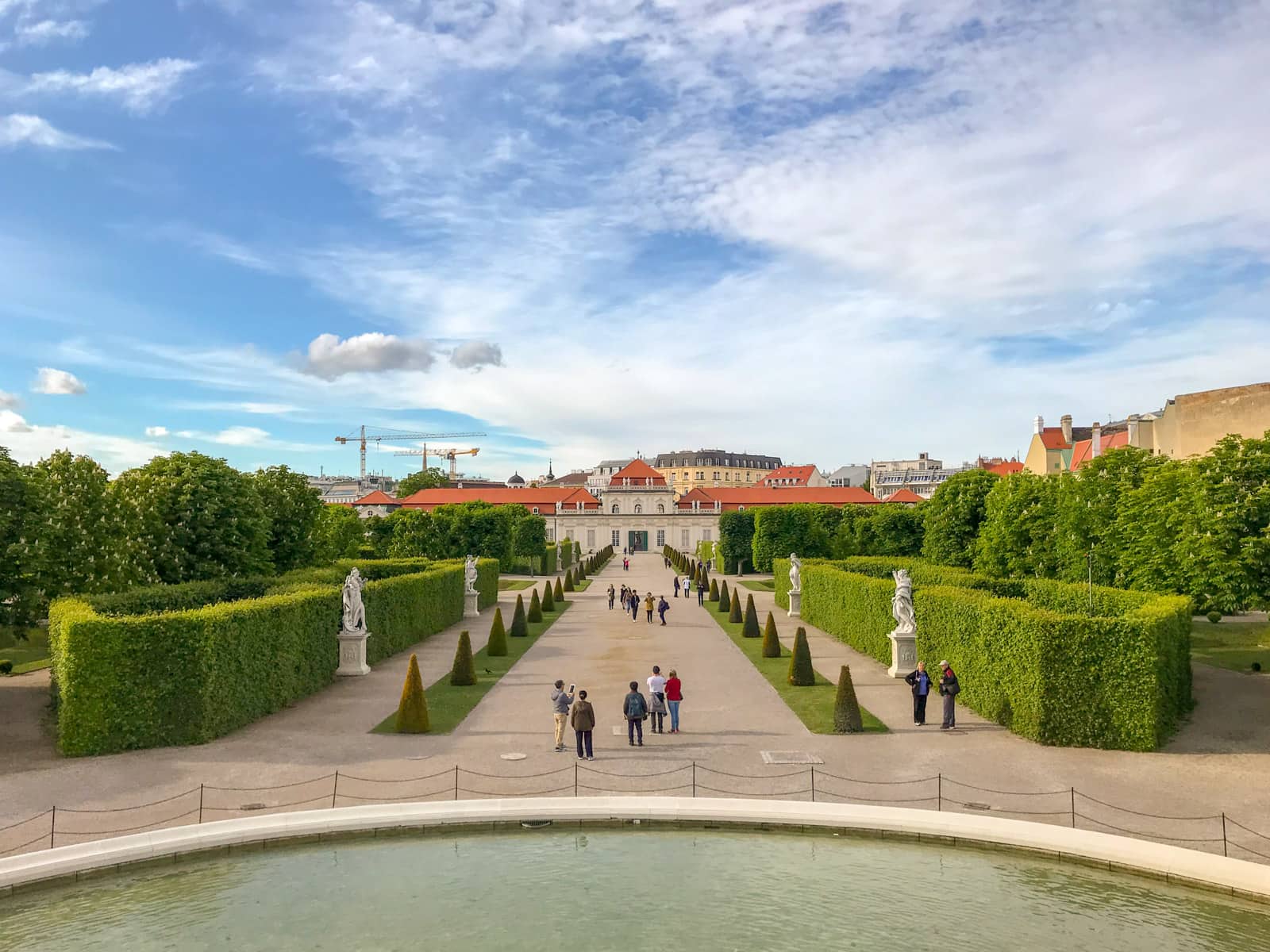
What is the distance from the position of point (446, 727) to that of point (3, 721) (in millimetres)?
10932

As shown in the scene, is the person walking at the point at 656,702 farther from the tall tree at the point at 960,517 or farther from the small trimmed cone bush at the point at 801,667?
the tall tree at the point at 960,517

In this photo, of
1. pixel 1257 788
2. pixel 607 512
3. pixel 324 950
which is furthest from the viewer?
pixel 607 512

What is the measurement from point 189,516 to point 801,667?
25481mm

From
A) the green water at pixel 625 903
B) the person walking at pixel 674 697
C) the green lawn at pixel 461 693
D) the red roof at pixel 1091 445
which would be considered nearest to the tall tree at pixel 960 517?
the green lawn at pixel 461 693

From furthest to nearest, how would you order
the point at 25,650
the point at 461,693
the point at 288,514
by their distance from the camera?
the point at 288,514 → the point at 25,650 → the point at 461,693

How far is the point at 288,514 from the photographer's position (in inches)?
1849

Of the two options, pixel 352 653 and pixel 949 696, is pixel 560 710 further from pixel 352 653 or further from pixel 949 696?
pixel 352 653

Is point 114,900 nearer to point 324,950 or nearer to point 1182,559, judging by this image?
point 324,950

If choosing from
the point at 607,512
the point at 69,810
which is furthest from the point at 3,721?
the point at 607,512

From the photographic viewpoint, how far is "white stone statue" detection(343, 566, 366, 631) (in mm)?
28906

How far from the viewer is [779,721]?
72.2 ft

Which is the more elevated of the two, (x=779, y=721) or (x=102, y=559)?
(x=102, y=559)

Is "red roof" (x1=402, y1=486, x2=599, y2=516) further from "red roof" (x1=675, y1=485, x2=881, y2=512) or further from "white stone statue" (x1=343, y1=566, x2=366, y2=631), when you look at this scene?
"white stone statue" (x1=343, y1=566, x2=366, y2=631)

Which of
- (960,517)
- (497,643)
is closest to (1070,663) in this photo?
(497,643)
